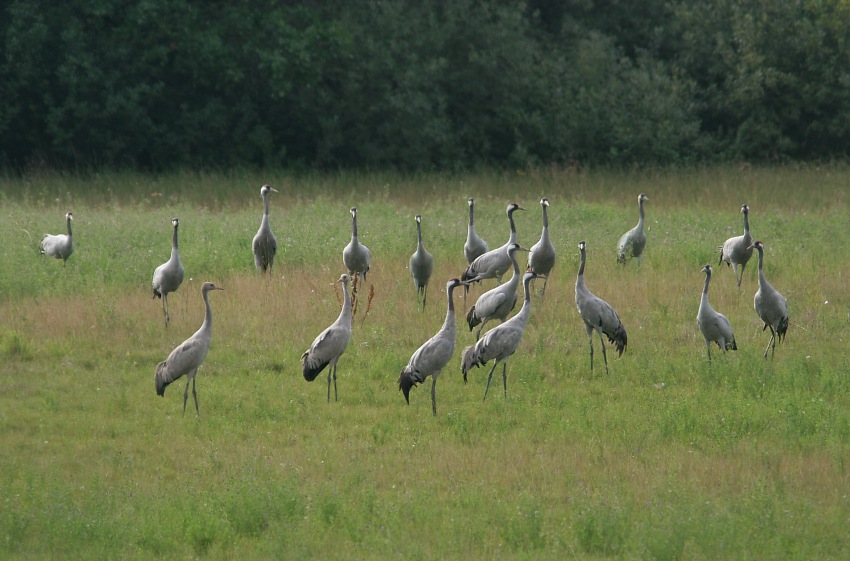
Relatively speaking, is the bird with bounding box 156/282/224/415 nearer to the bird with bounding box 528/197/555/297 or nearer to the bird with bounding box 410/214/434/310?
the bird with bounding box 410/214/434/310

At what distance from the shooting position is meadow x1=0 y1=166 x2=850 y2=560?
21.2 ft

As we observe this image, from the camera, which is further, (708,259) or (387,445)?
(708,259)

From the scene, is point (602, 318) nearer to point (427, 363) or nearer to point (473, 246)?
point (427, 363)

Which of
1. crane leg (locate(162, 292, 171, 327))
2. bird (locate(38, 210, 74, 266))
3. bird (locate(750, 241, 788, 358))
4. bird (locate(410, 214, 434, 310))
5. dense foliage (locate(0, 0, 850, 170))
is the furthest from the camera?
dense foliage (locate(0, 0, 850, 170))

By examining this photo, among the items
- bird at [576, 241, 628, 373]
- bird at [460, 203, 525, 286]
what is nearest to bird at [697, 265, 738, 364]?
bird at [576, 241, 628, 373]

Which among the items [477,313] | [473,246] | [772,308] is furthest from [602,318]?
[473,246]

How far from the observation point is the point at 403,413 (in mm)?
9109

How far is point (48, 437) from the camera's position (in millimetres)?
8469

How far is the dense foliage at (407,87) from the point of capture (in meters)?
24.4

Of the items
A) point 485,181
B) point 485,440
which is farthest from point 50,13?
point 485,440

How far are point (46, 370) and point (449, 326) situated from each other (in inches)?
150

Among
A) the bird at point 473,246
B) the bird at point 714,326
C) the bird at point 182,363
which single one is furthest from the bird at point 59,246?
the bird at point 714,326

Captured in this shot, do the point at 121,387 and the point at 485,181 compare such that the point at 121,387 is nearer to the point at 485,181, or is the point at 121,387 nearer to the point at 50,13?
the point at 485,181

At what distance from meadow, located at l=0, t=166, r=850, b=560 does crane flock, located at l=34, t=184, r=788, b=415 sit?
239 mm
